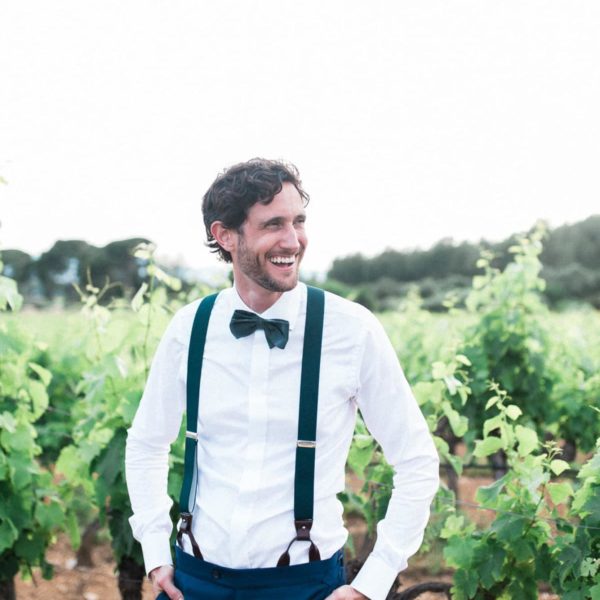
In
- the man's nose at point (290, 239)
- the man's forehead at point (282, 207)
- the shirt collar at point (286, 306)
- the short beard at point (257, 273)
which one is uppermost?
the man's forehead at point (282, 207)

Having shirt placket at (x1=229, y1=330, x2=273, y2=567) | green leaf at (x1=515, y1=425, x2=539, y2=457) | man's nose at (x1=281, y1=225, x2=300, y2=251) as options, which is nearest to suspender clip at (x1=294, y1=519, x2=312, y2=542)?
shirt placket at (x1=229, y1=330, x2=273, y2=567)

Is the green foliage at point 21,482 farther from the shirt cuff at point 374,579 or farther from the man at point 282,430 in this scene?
the shirt cuff at point 374,579

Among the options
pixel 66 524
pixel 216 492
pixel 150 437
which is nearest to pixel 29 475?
pixel 66 524

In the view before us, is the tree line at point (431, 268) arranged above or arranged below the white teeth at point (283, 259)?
below

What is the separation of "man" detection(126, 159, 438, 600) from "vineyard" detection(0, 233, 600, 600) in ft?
2.66

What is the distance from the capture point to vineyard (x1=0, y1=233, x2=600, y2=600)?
9.28 ft

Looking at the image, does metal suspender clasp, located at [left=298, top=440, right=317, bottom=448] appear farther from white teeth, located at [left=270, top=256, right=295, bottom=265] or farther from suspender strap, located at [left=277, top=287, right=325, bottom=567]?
white teeth, located at [left=270, top=256, right=295, bottom=265]

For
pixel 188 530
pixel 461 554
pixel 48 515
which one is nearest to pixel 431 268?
pixel 48 515

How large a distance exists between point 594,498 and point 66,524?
110 inches

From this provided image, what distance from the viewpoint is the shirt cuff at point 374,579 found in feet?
6.59

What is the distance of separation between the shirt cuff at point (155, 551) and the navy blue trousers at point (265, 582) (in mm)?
199

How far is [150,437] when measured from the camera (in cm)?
230

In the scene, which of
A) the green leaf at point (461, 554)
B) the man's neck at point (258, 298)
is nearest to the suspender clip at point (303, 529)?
the man's neck at point (258, 298)

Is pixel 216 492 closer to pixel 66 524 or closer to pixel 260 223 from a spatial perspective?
pixel 260 223
